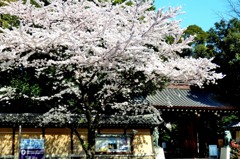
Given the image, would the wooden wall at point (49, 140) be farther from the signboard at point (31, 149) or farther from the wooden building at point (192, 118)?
the wooden building at point (192, 118)

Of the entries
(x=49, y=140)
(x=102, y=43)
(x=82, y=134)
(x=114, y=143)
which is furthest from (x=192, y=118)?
(x=102, y=43)

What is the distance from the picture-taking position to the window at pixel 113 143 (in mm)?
15180

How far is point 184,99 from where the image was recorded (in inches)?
832

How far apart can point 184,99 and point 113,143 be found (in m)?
7.27

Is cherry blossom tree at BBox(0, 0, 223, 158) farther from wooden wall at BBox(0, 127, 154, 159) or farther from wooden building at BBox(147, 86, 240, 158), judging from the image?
wooden building at BBox(147, 86, 240, 158)

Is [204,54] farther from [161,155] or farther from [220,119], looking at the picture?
[161,155]

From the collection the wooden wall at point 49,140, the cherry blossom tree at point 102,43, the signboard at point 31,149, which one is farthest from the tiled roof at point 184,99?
the cherry blossom tree at point 102,43

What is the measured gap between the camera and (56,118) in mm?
13164

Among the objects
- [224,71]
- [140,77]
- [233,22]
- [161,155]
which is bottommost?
[161,155]

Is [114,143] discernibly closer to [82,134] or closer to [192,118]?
[82,134]

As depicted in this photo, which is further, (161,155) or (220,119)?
(220,119)

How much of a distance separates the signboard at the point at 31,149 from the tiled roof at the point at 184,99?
883 centimetres

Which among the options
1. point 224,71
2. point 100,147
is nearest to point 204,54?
point 224,71

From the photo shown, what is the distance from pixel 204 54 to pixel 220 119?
14.4 ft
